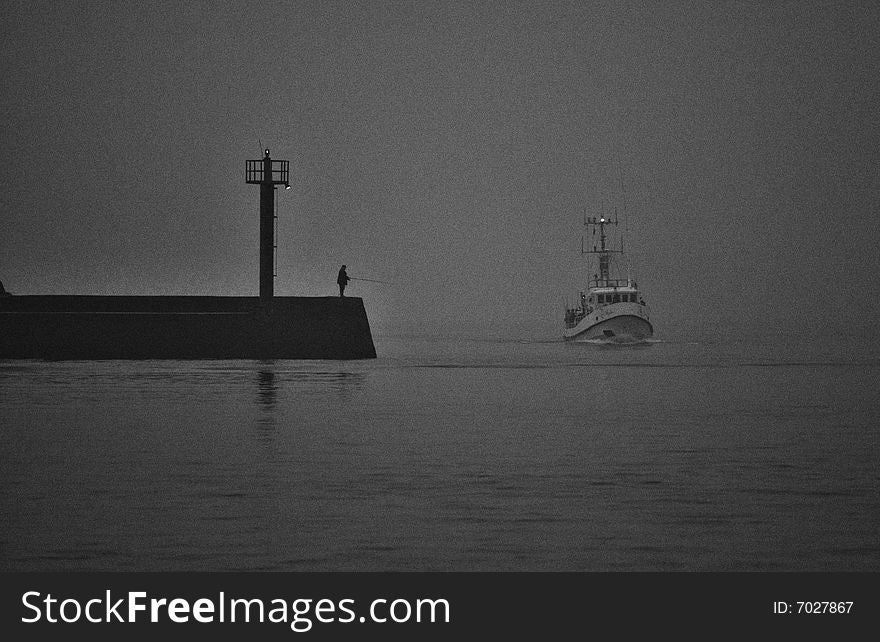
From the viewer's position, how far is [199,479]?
20.6 metres

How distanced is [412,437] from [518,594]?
605 inches

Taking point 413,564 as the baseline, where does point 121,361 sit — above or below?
above

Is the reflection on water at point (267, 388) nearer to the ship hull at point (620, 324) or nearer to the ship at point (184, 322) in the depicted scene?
the ship at point (184, 322)

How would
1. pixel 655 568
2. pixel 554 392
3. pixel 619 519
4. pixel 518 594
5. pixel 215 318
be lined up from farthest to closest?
pixel 215 318 → pixel 554 392 → pixel 619 519 → pixel 655 568 → pixel 518 594

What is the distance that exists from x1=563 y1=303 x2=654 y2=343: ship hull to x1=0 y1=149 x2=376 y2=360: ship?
164 ft

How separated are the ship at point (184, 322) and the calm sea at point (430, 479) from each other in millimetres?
14467

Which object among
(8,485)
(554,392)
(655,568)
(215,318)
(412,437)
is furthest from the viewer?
(215,318)

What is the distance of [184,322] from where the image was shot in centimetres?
5856

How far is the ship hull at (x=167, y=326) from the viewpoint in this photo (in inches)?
2274

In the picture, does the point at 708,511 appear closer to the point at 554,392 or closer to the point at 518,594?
the point at 518,594

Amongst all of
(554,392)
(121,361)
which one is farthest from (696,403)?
(121,361)

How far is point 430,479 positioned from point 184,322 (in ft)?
130

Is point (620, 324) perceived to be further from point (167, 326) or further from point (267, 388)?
point (267, 388)

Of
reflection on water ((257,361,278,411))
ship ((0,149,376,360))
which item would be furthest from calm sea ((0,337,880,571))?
ship ((0,149,376,360))
